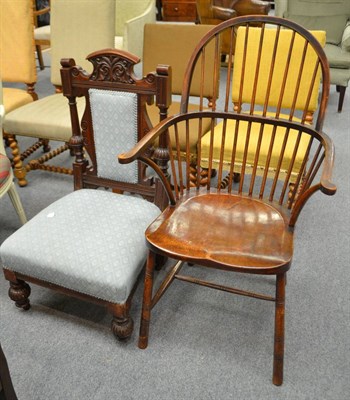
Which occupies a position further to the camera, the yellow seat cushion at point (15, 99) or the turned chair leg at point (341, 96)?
the turned chair leg at point (341, 96)

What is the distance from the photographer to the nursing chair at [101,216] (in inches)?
51.6

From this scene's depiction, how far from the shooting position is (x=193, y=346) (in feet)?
4.74

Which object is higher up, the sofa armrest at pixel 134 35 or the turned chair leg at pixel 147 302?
the sofa armrest at pixel 134 35

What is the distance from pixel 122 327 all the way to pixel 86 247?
0.32 metres

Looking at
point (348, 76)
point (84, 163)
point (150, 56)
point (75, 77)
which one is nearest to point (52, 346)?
point (84, 163)

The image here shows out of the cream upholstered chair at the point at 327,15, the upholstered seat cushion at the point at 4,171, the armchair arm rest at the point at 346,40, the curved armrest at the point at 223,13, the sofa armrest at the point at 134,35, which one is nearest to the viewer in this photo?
the upholstered seat cushion at the point at 4,171

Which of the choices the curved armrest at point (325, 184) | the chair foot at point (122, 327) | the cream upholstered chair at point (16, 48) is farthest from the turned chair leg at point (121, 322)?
the cream upholstered chair at point (16, 48)

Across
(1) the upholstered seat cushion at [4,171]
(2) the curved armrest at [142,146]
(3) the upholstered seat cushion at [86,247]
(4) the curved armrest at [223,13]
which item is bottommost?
(3) the upholstered seat cushion at [86,247]

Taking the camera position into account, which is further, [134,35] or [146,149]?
[134,35]

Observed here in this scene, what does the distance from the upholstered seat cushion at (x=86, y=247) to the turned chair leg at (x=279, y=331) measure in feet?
1.59

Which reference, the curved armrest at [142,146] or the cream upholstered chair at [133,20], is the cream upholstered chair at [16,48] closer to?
the cream upholstered chair at [133,20]

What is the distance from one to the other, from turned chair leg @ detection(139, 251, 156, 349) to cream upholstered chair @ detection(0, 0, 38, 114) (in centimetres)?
157

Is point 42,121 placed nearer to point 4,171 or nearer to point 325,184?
point 4,171

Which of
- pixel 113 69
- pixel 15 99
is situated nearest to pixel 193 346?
pixel 113 69
